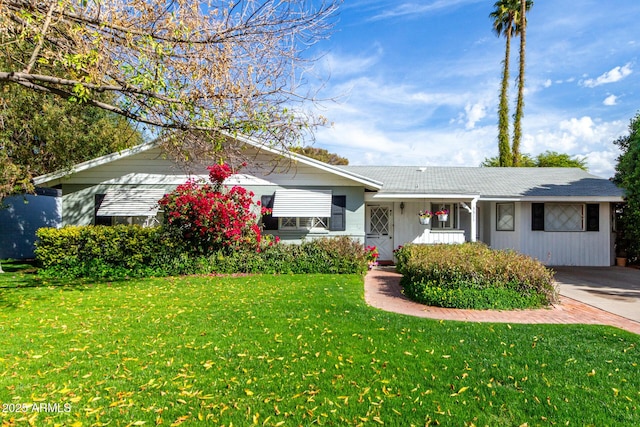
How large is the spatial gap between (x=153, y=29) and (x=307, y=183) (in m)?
7.52

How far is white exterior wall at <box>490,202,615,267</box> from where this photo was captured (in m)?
14.0

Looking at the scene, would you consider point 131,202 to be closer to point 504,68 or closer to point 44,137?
point 44,137

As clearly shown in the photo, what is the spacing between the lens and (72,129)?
44.6ft

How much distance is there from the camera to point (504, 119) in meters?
28.2

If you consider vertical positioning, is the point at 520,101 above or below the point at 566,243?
above

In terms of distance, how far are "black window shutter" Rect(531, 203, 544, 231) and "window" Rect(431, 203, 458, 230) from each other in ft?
9.34

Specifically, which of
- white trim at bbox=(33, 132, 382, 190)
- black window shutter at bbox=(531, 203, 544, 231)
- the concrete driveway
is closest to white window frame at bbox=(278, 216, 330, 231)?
white trim at bbox=(33, 132, 382, 190)

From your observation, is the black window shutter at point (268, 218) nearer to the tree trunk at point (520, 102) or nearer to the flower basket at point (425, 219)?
the flower basket at point (425, 219)

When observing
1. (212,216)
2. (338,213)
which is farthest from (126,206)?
(338,213)

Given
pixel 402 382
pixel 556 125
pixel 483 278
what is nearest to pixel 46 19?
pixel 402 382

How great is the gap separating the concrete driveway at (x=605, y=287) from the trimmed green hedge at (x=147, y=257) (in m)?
5.77

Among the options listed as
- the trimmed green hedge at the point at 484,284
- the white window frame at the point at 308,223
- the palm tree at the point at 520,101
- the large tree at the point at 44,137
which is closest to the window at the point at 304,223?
the white window frame at the point at 308,223

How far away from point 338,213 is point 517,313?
6.95 meters

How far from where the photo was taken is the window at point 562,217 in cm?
1412
